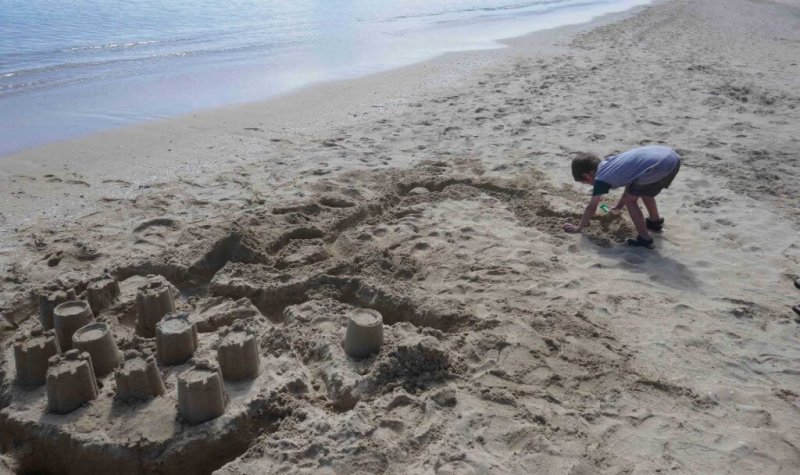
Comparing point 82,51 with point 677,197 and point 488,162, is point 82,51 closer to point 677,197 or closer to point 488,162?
point 488,162

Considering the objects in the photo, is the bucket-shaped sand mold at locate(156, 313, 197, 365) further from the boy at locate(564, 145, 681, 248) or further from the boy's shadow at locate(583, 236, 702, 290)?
the boy at locate(564, 145, 681, 248)

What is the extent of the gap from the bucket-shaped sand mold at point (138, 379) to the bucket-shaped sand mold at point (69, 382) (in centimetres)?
13

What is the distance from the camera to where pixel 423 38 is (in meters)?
15.8

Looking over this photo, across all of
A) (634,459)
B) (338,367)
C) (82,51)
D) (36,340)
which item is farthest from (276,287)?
(82,51)

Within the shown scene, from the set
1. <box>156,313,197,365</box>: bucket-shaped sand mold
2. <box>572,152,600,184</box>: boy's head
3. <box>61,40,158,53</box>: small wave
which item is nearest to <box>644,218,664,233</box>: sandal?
<box>572,152,600,184</box>: boy's head

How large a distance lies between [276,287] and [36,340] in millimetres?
1362

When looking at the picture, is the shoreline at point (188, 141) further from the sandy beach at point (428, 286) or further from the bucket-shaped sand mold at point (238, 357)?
the bucket-shaped sand mold at point (238, 357)

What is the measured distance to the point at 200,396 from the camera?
2.81m

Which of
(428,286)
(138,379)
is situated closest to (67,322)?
(138,379)

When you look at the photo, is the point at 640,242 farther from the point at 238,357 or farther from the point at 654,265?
the point at 238,357

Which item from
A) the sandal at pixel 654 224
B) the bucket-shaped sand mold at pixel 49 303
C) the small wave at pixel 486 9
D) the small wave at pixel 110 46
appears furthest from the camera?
the small wave at pixel 486 9

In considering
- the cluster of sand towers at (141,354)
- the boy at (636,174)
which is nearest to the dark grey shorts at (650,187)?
the boy at (636,174)

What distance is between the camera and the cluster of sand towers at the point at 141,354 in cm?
287

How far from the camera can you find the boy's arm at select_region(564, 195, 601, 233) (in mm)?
4684
